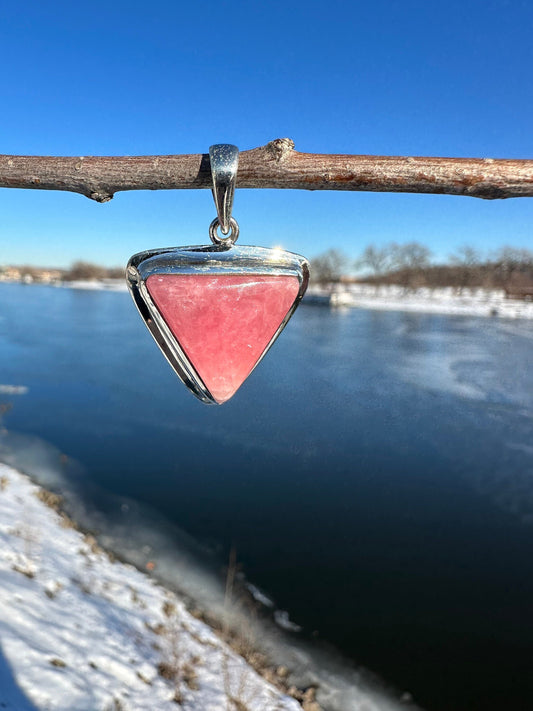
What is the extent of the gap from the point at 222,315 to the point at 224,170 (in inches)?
15.2

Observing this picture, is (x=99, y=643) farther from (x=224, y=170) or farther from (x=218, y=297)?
(x=224, y=170)

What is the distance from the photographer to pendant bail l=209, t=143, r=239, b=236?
36.9 inches

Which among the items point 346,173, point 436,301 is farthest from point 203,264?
point 436,301

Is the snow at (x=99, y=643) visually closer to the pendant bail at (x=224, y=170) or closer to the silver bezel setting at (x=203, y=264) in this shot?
the silver bezel setting at (x=203, y=264)

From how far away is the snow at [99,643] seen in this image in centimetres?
401

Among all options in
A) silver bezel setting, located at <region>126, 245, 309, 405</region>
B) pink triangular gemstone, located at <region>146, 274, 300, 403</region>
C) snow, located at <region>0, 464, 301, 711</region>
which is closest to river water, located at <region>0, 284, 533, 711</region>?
snow, located at <region>0, 464, 301, 711</region>

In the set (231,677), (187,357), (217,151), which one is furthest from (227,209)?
(231,677)

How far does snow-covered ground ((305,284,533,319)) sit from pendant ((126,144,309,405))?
49.5 meters

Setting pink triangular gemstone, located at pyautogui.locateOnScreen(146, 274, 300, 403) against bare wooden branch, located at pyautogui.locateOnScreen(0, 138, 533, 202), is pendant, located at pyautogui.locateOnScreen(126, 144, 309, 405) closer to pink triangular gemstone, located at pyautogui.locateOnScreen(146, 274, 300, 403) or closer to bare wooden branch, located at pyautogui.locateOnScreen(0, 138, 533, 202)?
pink triangular gemstone, located at pyautogui.locateOnScreen(146, 274, 300, 403)

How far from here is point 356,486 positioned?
9.90 metres

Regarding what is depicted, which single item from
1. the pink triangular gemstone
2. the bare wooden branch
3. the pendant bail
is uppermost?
the bare wooden branch

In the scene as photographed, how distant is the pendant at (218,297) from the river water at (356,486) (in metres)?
6.40

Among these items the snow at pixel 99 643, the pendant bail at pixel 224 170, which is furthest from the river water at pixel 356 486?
the pendant bail at pixel 224 170

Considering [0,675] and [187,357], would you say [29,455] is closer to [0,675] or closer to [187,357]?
[0,675]
